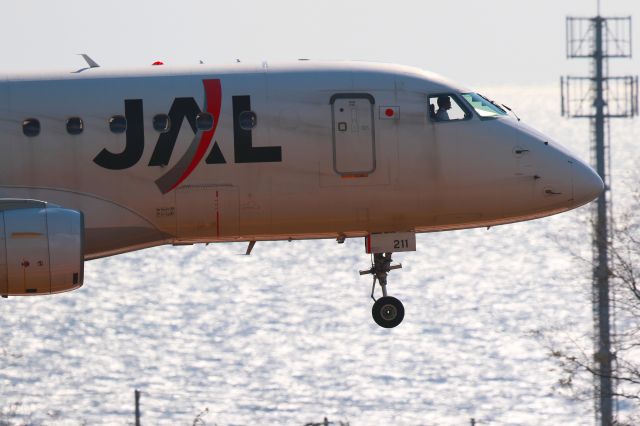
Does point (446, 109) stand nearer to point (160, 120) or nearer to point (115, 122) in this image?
point (160, 120)

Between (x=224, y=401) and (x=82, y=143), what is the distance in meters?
91.9

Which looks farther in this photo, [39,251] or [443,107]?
[443,107]

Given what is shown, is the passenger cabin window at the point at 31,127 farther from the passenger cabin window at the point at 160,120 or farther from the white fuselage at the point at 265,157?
the passenger cabin window at the point at 160,120

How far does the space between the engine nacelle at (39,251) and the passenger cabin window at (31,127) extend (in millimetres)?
1488

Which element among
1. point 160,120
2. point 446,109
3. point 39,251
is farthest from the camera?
point 446,109

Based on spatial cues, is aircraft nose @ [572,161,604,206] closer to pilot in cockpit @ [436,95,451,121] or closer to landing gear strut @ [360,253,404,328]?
pilot in cockpit @ [436,95,451,121]

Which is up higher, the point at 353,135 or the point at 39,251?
the point at 353,135

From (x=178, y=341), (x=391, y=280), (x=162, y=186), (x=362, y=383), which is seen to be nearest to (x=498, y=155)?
(x=162, y=186)

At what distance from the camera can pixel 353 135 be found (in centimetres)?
3284

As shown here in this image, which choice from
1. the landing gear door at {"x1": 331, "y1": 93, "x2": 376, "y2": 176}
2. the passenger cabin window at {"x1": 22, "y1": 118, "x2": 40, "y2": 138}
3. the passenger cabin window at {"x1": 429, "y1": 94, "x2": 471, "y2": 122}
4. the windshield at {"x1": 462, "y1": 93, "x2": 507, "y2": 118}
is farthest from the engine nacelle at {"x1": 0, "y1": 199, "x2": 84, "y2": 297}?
the windshield at {"x1": 462, "y1": 93, "x2": 507, "y2": 118}

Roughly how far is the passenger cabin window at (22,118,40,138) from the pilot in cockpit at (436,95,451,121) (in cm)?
737

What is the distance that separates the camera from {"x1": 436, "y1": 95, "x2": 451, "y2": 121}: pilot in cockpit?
110 feet

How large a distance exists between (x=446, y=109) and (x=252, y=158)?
3.80 m

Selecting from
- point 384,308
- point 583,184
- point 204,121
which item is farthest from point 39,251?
point 583,184
